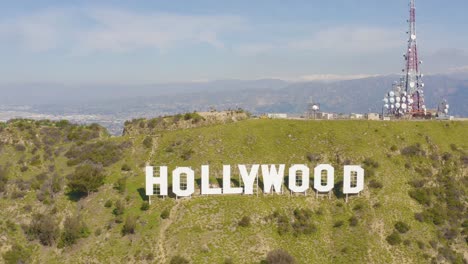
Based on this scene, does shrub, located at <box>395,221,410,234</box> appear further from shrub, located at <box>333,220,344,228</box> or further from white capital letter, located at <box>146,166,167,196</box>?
white capital letter, located at <box>146,166,167,196</box>

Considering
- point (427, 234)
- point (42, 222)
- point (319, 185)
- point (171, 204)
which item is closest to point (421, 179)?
point (427, 234)

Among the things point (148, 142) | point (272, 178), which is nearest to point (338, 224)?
point (272, 178)

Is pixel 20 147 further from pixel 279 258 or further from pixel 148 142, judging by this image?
pixel 279 258

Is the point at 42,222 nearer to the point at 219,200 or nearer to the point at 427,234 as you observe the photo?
the point at 219,200

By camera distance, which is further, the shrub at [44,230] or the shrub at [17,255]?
the shrub at [44,230]

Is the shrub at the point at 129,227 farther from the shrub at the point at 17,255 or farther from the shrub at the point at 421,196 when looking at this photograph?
the shrub at the point at 421,196

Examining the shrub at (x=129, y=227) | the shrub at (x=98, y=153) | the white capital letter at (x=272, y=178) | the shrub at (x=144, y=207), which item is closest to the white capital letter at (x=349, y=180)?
the white capital letter at (x=272, y=178)
